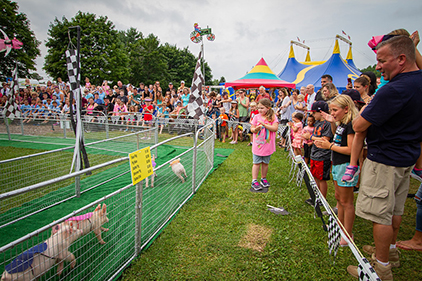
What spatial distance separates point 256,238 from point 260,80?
12002mm

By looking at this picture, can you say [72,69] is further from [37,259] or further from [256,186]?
[256,186]

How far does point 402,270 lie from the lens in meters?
2.45

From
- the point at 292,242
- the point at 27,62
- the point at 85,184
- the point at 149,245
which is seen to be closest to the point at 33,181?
the point at 85,184

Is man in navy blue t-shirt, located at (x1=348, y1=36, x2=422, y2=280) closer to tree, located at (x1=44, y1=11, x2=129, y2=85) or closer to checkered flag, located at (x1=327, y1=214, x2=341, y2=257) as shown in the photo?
checkered flag, located at (x1=327, y1=214, x2=341, y2=257)

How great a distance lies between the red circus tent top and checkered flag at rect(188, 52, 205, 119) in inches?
272

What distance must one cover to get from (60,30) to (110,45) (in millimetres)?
6448

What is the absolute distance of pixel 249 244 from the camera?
2.94 metres

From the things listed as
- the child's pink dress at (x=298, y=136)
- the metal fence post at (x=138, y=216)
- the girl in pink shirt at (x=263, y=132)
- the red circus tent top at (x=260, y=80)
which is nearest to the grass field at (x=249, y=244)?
the metal fence post at (x=138, y=216)

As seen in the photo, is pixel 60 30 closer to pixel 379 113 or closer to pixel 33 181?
pixel 33 181

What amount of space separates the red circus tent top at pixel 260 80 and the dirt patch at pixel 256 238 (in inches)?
440

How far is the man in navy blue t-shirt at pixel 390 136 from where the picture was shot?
5.97 feet

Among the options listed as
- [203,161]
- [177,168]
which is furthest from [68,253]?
[203,161]

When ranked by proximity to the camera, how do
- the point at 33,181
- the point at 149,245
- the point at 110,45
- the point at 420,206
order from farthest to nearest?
1. the point at 110,45
2. the point at 33,181
3. the point at 149,245
4. the point at 420,206

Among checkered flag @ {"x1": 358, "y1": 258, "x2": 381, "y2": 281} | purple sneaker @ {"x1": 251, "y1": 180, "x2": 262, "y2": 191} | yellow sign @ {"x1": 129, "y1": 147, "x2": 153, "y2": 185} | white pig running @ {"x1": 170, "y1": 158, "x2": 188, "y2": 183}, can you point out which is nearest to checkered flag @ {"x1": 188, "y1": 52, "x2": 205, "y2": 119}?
white pig running @ {"x1": 170, "y1": 158, "x2": 188, "y2": 183}
